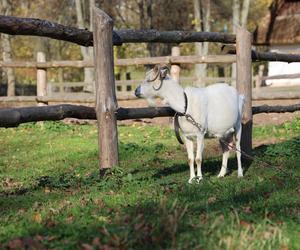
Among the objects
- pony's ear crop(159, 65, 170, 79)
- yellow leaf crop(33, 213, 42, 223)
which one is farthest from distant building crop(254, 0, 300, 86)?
yellow leaf crop(33, 213, 42, 223)

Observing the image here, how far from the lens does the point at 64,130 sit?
1419cm

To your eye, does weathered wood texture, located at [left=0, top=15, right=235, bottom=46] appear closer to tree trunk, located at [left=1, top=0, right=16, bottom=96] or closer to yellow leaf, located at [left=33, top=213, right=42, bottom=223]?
yellow leaf, located at [left=33, top=213, right=42, bottom=223]

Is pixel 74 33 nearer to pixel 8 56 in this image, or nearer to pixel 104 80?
pixel 104 80

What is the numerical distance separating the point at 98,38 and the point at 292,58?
4.64m

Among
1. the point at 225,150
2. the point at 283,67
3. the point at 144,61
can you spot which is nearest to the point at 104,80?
the point at 225,150

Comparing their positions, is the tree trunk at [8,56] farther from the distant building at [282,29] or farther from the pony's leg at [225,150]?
the pony's leg at [225,150]

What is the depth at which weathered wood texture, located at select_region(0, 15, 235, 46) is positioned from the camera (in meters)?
6.32

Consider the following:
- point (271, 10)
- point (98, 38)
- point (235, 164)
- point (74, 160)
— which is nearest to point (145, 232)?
point (98, 38)

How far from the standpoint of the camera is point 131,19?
5038 centimetres

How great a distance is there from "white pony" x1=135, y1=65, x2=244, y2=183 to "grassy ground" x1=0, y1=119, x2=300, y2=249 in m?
0.56

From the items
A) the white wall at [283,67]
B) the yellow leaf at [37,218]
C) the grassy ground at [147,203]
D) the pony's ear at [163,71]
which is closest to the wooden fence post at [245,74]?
the grassy ground at [147,203]

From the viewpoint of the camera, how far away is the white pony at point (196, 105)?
23.7 ft

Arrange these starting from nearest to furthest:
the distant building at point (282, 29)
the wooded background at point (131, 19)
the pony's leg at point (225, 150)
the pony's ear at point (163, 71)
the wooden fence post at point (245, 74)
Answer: the pony's ear at point (163, 71), the pony's leg at point (225, 150), the wooden fence post at point (245, 74), the distant building at point (282, 29), the wooded background at point (131, 19)

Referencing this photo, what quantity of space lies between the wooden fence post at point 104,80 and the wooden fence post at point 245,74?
2686 millimetres
